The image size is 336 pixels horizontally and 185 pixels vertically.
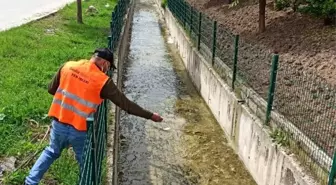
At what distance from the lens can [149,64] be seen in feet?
43.7

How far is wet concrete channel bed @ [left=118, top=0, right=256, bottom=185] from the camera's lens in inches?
A: 257

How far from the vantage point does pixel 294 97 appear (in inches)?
249

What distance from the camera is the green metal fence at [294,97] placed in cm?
511

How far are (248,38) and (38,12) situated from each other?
1255cm

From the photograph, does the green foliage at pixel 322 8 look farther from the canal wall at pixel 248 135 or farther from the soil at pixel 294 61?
the canal wall at pixel 248 135

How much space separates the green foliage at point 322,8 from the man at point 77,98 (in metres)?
6.65

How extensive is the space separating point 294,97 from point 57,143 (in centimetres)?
369

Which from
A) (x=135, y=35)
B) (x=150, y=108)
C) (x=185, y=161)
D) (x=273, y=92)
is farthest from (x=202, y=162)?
(x=135, y=35)

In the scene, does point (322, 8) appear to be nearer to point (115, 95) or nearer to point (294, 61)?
point (294, 61)

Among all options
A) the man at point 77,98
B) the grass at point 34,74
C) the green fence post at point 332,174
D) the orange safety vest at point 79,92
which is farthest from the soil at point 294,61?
the grass at point 34,74

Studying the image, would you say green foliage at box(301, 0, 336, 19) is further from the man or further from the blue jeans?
the blue jeans

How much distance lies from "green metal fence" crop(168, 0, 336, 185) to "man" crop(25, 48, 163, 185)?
2.34 meters

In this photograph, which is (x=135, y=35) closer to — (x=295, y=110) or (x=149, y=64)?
(x=149, y=64)

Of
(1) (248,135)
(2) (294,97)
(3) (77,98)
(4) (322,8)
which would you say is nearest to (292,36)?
(4) (322,8)
